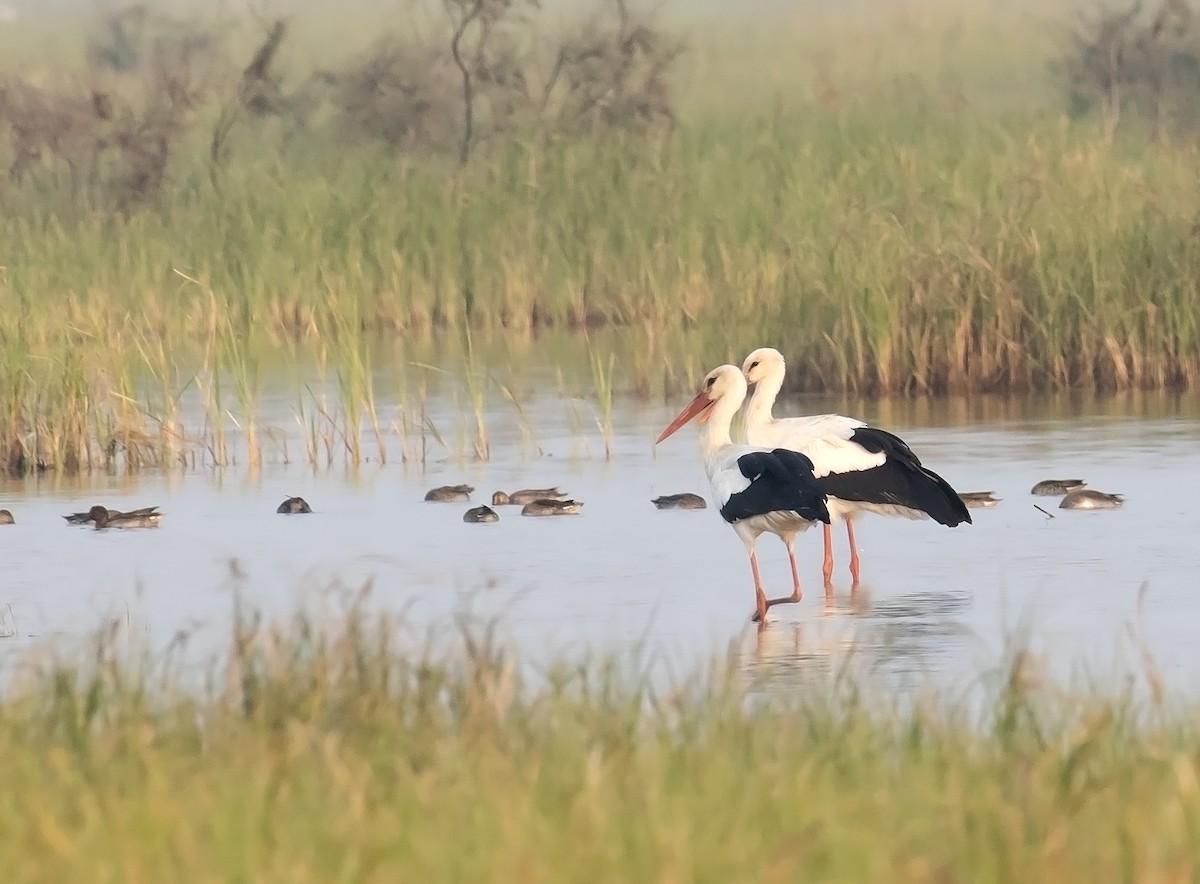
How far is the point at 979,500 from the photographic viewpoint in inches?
437

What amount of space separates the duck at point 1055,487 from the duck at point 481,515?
2.40 m

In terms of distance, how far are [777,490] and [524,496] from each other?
264cm

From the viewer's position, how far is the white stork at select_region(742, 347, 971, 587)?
9.67 metres

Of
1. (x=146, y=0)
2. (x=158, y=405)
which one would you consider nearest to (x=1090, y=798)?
(x=158, y=405)

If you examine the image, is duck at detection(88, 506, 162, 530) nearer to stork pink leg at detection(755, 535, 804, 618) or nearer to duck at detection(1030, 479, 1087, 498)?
stork pink leg at detection(755, 535, 804, 618)

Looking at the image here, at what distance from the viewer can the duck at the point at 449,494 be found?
1177cm

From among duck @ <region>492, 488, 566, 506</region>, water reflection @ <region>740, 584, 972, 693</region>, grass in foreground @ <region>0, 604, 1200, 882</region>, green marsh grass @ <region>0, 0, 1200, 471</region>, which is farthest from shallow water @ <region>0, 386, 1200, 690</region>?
green marsh grass @ <region>0, 0, 1200, 471</region>

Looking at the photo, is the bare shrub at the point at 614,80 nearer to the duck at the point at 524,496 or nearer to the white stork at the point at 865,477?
the duck at the point at 524,496

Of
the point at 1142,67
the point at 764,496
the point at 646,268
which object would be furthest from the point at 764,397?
the point at 1142,67

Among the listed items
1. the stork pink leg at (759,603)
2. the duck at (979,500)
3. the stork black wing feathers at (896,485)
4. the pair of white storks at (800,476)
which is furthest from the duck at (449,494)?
the stork pink leg at (759,603)

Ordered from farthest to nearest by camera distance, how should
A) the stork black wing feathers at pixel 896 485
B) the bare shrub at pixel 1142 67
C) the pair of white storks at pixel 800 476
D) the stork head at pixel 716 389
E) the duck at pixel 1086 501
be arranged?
the bare shrub at pixel 1142 67
the duck at pixel 1086 501
the stork head at pixel 716 389
the stork black wing feathers at pixel 896 485
the pair of white storks at pixel 800 476

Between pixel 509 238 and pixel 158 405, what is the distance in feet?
19.5

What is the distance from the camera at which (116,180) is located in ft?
79.4

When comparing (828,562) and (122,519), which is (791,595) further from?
(122,519)
